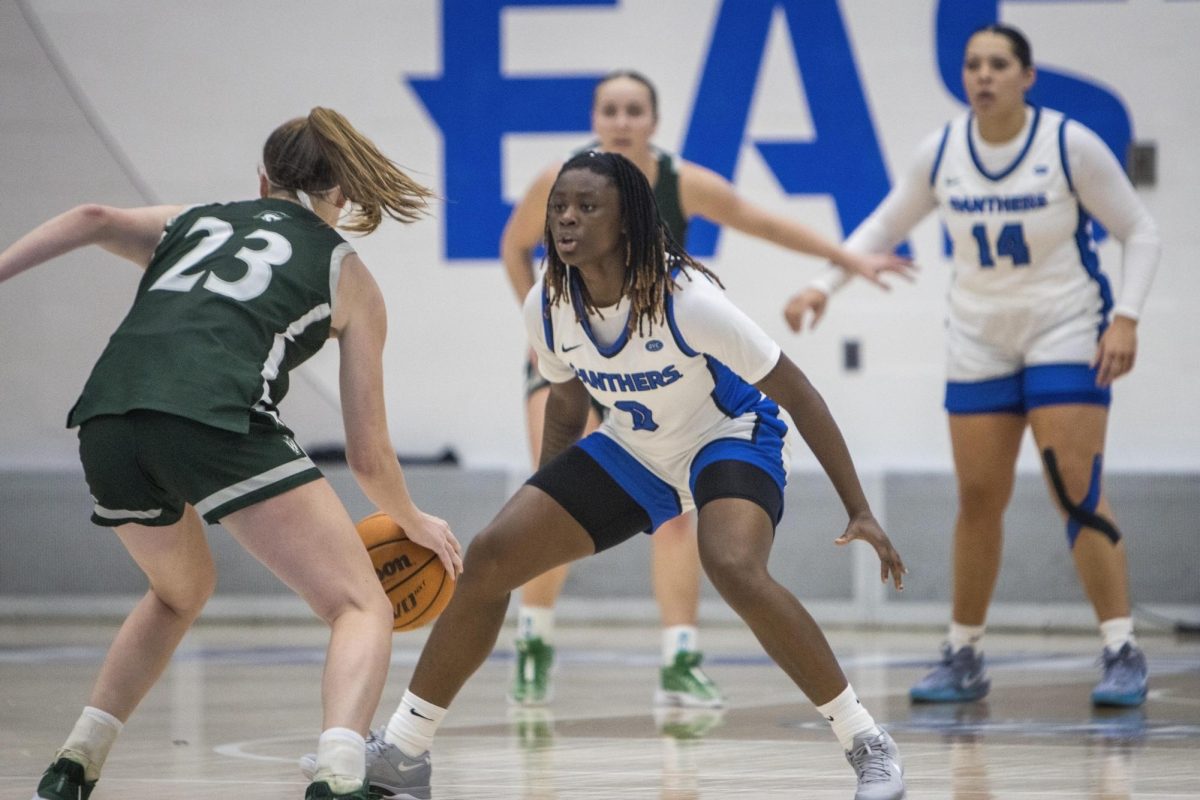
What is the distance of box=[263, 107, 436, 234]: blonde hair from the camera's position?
12.8ft

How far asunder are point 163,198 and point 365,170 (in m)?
6.71

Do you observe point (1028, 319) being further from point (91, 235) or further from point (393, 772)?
point (91, 235)

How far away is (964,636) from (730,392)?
2.26 metres

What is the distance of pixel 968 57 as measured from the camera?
6230 millimetres

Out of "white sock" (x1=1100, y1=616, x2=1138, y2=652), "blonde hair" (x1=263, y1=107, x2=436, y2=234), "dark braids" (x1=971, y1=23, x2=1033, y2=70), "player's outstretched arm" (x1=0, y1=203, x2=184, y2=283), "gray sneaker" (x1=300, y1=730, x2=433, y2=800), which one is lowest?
"white sock" (x1=1100, y1=616, x2=1138, y2=652)

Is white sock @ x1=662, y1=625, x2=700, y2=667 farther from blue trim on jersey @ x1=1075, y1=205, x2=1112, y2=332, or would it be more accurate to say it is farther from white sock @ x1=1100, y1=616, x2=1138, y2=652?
blue trim on jersey @ x1=1075, y1=205, x2=1112, y2=332

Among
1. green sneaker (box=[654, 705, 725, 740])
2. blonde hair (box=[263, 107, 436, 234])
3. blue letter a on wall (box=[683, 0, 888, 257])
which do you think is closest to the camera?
blonde hair (box=[263, 107, 436, 234])

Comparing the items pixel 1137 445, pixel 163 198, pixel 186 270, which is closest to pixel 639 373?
pixel 186 270

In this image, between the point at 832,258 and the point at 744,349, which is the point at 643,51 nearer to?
the point at 832,258

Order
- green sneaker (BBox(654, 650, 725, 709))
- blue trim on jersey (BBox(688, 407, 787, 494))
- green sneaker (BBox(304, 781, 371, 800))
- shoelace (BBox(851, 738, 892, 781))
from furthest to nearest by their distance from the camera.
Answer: green sneaker (BBox(654, 650, 725, 709)) < blue trim on jersey (BBox(688, 407, 787, 494)) < shoelace (BBox(851, 738, 892, 781)) < green sneaker (BBox(304, 781, 371, 800))

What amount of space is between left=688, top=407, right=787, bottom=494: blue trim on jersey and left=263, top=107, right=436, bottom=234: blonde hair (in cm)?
93

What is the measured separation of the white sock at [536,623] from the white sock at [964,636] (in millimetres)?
1377

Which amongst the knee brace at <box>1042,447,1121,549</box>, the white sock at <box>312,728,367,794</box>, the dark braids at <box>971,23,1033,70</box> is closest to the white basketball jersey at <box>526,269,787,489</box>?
the white sock at <box>312,728,367,794</box>

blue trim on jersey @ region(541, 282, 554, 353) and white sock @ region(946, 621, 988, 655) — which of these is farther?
white sock @ region(946, 621, 988, 655)
